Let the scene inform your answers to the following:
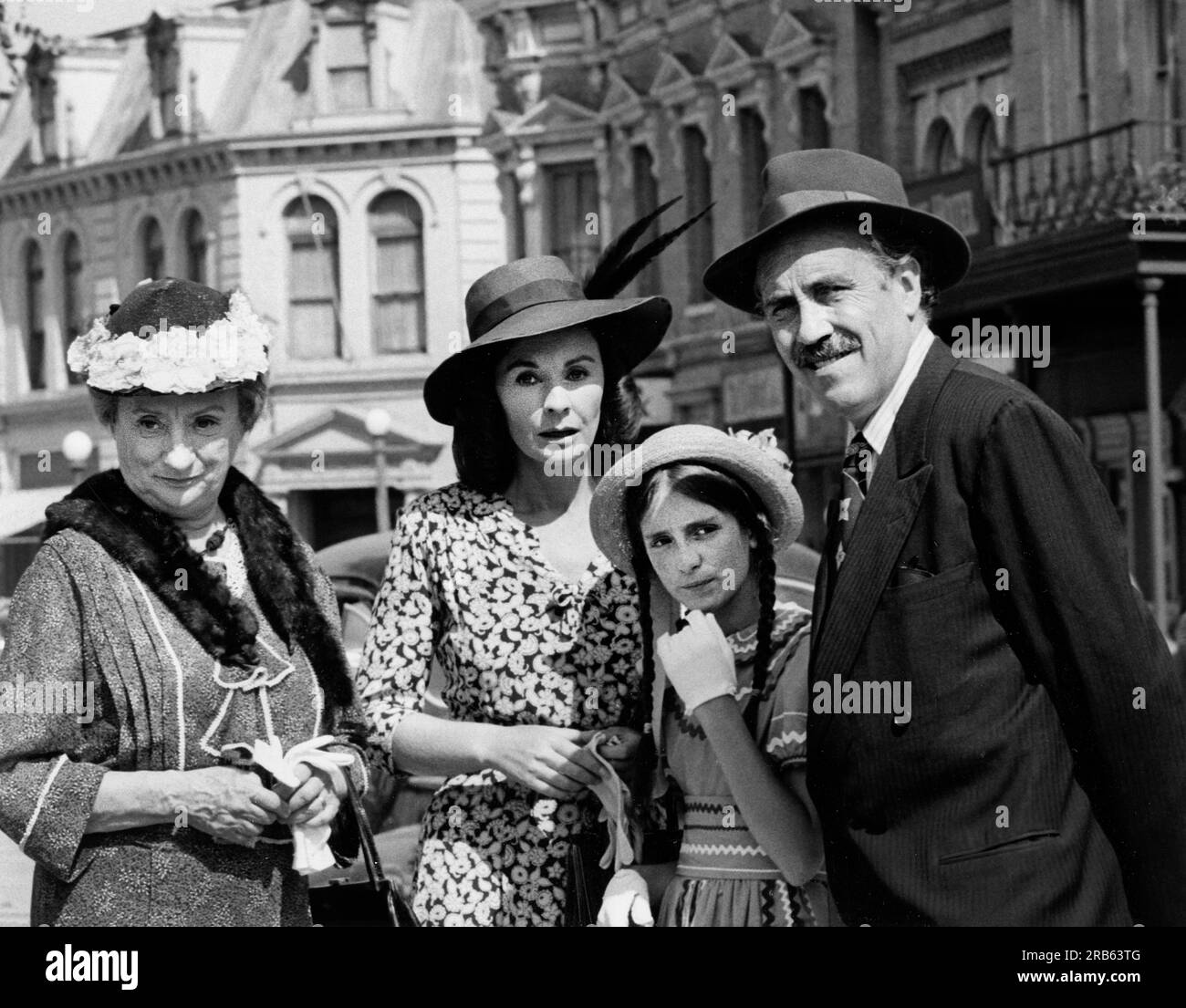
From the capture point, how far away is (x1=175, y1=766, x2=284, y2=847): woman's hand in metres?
3.67

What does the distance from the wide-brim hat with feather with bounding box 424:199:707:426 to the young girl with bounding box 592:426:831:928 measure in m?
0.34

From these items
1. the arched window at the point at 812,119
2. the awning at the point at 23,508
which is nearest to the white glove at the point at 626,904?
the arched window at the point at 812,119

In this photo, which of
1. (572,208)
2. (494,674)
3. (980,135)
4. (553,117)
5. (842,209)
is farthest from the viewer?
(572,208)

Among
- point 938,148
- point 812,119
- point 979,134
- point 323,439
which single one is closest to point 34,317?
point 323,439

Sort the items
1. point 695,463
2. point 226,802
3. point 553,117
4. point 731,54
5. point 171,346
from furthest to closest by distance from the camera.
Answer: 1. point 553,117
2. point 731,54
3. point 695,463
4. point 171,346
5. point 226,802

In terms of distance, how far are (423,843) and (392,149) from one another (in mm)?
29702

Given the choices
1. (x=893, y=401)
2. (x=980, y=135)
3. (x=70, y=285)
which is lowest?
(x=893, y=401)

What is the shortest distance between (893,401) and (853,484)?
167mm

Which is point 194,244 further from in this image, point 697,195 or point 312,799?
point 312,799

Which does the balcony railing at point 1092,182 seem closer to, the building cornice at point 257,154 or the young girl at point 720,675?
the young girl at point 720,675

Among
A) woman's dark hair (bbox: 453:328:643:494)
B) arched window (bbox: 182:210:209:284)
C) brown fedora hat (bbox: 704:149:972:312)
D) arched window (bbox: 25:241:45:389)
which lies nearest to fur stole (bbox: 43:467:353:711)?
woman's dark hair (bbox: 453:328:643:494)

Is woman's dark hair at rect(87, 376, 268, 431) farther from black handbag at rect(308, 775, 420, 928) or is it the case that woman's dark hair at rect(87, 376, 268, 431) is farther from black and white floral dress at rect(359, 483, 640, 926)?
black handbag at rect(308, 775, 420, 928)

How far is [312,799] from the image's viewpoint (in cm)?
374

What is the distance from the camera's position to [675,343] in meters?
26.6
